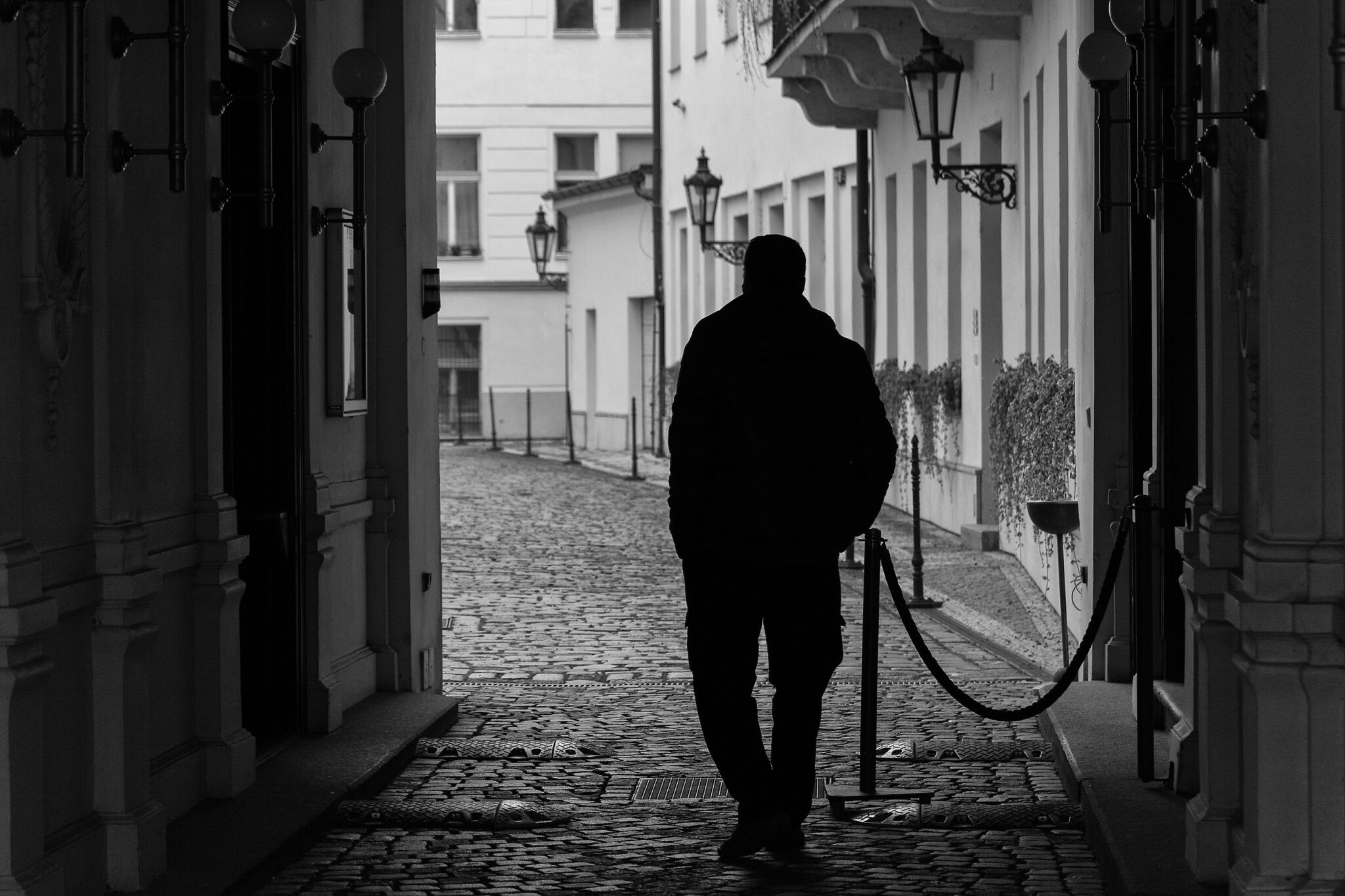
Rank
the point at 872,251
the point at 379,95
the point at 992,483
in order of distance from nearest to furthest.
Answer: the point at 379,95, the point at 992,483, the point at 872,251

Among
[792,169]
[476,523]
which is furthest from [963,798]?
[792,169]

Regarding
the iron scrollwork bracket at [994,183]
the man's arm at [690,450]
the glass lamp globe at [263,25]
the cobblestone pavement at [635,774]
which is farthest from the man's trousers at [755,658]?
the iron scrollwork bracket at [994,183]

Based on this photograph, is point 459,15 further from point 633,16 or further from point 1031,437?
point 1031,437

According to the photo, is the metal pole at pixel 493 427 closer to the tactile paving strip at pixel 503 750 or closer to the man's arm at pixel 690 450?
the tactile paving strip at pixel 503 750

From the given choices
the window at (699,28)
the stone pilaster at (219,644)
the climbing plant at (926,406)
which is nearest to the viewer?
the stone pilaster at (219,644)

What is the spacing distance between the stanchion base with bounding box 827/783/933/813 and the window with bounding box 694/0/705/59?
25.0 metres

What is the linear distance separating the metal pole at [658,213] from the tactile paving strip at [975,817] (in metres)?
24.9

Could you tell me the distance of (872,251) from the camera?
22812mm

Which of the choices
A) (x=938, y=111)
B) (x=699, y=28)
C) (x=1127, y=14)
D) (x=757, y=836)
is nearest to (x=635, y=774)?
(x=757, y=836)

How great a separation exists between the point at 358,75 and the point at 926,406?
40.0ft

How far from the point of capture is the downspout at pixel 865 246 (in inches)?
893

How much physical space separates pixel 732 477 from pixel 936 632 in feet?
21.0

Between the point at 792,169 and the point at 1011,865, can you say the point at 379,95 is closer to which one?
the point at 1011,865

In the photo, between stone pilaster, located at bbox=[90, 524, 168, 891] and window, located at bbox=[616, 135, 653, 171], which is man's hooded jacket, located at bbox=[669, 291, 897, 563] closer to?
stone pilaster, located at bbox=[90, 524, 168, 891]
